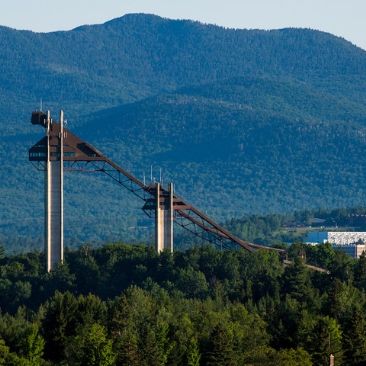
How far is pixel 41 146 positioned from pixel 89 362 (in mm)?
47894

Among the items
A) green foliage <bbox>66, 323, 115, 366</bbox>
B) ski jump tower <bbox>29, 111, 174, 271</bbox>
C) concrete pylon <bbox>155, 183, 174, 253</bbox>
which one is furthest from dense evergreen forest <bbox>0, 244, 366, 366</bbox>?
concrete pylon <bbox>155, 183, 174, 253</bbox>

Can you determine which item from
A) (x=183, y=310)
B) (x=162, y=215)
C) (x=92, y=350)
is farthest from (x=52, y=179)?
(x=92, y=350)

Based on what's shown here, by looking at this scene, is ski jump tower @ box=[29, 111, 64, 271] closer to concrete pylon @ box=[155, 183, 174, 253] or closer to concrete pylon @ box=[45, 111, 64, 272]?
concrete pylon @ box=[45, 111, 64, 272]

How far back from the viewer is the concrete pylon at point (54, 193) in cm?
12606

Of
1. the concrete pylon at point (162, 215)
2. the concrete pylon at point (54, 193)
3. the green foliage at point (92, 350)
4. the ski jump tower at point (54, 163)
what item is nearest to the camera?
the green foliage at point (92, 350)

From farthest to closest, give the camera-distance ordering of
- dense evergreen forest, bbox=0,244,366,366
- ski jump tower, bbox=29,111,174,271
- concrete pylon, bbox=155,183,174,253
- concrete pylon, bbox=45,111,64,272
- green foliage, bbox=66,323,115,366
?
concrete pylon, bbox=155,183,174,253 → ski jump tower, bbox=29,111,174,271 → concrete pylon, bbox=45,111,64,272 → dense evergreen forest, bbox=0,244,366,366 → green foliage, bbox=66,323,115,366

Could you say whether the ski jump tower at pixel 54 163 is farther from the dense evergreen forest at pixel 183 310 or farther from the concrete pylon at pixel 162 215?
the concrete pylon at pixel 162 215

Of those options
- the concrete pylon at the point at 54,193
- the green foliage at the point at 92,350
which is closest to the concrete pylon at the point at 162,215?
the concrete pylon at the point at 54,193

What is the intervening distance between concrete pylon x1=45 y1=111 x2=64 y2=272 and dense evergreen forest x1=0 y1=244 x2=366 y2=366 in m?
1.63

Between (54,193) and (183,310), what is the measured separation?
28.2 meters

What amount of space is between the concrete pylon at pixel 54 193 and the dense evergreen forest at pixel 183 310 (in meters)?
1.63

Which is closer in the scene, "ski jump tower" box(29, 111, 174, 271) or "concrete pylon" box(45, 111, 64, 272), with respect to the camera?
"concrete pylon" box(45, 111, 64, 272)

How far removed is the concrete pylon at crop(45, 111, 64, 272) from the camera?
126062 millimetres

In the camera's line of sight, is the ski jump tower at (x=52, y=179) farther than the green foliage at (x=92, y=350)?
Yes
